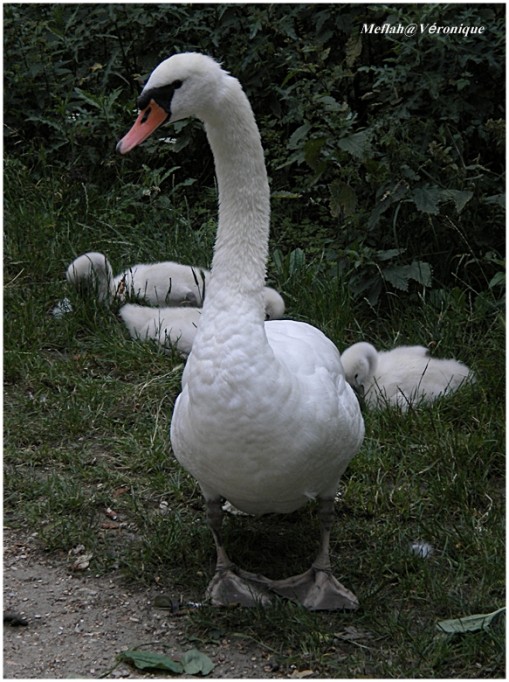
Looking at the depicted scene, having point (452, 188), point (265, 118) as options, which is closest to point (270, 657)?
point (452, 188)

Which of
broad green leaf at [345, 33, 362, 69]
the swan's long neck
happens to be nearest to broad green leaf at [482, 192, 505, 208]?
broad green leaf at [345, 33, 362, 69]

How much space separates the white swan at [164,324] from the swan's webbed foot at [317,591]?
1.85 m

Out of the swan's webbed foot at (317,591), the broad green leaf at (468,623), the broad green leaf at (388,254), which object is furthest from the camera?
the broad green leaf at (388,254)

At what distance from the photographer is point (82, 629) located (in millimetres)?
3891

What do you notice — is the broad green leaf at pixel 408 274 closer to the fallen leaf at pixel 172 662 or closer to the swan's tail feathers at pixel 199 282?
the swan's tail feathers at pixel 199 282

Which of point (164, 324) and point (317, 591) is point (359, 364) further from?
point (317, 591)

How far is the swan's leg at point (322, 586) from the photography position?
393 cm

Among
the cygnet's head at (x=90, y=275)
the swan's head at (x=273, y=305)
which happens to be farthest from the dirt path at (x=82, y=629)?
the cygnet's head at (x=90, y=275)

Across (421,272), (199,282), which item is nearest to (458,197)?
(421,272)

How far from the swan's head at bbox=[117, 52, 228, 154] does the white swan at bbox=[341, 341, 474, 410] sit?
1.84 metres

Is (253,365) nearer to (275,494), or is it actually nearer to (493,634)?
(275,494)

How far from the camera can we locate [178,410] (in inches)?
154

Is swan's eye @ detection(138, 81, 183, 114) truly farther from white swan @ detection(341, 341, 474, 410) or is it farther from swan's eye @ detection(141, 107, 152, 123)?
white swan @ detection(341, 341, 474, 410)

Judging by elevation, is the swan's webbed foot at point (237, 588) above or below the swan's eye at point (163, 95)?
below
